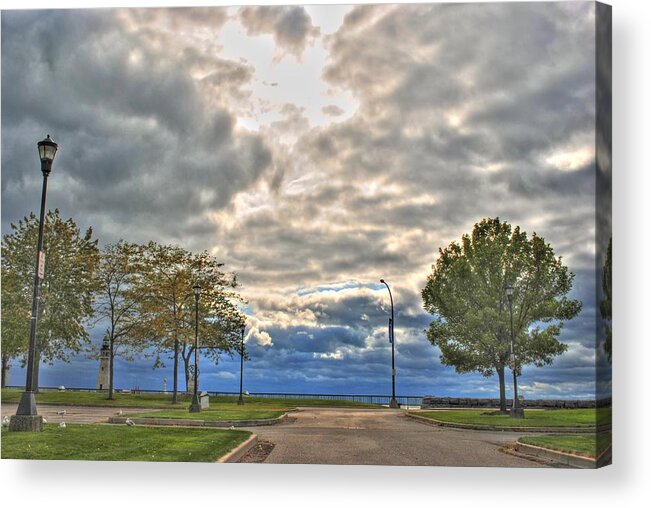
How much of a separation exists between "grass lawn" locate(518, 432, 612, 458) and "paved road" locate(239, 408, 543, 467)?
32.3 inches

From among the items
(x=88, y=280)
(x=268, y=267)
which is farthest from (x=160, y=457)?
(x=88, y=280)

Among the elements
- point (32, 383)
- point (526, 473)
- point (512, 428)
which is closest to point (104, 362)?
point (32, 383)

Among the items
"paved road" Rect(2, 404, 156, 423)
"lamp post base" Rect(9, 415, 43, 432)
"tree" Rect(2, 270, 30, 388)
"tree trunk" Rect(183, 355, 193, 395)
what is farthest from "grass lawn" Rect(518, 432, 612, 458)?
"tree trunk" Rect(183, 355, 193, 395)

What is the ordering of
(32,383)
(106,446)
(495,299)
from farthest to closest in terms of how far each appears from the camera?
(495,299) → (106,446) → (32,383)

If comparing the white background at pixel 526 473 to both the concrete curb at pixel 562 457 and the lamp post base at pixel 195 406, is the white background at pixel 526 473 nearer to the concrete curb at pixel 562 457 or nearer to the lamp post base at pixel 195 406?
the concrete curb at pixel 562 457

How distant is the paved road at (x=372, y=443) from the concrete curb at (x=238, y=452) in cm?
68

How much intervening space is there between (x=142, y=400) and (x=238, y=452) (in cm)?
1413

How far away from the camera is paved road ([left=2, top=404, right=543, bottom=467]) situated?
16.6m

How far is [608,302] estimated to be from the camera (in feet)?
52.0

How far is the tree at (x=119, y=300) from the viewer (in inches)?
890

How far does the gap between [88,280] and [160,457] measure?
9.73 metres

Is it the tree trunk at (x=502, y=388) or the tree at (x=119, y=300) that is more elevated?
the tree at (x=119, y=300)

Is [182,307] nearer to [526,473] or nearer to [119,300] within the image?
[119,300]

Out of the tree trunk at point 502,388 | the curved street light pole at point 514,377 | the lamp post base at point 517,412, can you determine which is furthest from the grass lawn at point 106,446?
the tree trunk at point 502,388
